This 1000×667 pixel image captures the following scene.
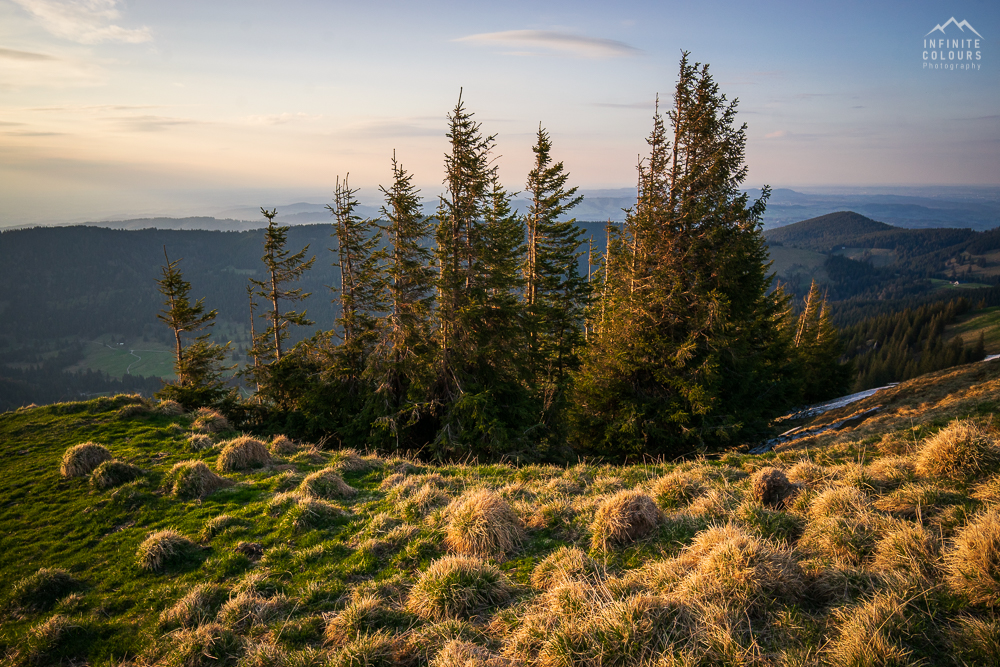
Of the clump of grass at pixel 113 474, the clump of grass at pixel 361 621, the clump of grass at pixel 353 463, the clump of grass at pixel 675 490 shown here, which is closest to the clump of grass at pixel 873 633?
the clump of grass at pixel 675 490

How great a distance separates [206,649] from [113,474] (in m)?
8.57

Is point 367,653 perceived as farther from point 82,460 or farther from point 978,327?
point 978,327

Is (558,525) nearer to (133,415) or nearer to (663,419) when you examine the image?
(663,419)

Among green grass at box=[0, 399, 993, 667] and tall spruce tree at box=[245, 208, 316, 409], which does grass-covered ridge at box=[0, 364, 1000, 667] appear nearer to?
Result: green grass at box=[0, 399, 993, 667]

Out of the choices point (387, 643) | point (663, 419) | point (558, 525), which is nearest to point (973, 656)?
point (558, 525)

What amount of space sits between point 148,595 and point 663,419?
1648 centimetres

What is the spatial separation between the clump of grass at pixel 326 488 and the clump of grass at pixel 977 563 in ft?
30.5

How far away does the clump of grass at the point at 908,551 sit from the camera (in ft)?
13.6

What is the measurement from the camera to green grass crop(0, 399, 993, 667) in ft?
12.8

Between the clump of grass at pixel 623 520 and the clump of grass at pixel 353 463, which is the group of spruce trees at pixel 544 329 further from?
the clump of grass at pixel 623 520

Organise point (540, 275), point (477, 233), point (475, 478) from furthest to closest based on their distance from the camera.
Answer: point (540, 275), point (477, 233), point (475, 478)

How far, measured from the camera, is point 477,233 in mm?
18734

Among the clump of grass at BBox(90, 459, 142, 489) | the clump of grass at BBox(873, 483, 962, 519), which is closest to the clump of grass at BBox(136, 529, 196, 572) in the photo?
the clump of grass at BBox(90, 459, 142, 489)

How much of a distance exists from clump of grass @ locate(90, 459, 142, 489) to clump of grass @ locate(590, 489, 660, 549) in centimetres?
1163
